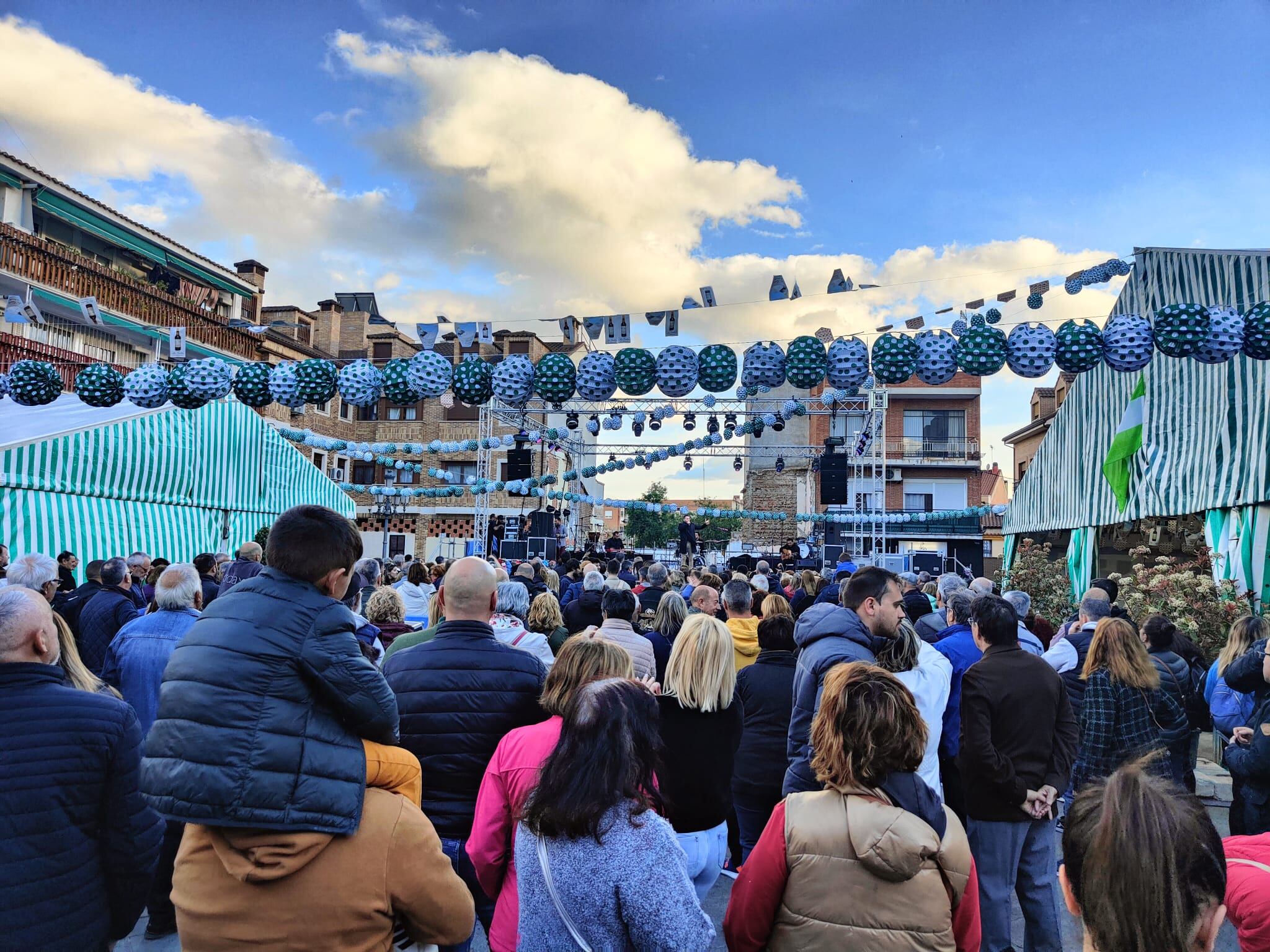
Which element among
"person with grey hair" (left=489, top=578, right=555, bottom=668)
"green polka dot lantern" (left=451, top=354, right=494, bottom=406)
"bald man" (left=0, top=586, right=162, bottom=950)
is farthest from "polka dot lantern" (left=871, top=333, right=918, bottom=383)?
"bald man" (left=0, top=586, right=162, bottom=950)

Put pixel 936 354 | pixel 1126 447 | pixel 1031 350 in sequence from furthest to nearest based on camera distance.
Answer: pixel 1126 447 → pixel 936 354 → pixel 1031 350

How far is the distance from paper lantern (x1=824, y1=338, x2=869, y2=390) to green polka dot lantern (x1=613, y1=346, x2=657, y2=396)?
182cm

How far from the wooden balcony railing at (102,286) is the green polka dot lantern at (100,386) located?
8.86 m

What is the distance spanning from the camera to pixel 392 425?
118 ft

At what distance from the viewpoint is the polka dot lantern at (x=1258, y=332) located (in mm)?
6895

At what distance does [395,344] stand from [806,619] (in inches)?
1386

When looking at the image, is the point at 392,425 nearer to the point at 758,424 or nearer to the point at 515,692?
the point at 758,424

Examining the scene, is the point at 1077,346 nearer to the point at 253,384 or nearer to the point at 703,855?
the point at 703,855

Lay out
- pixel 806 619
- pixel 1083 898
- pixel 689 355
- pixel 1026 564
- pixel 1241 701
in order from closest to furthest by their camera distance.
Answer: pixel 1083 898 < pixel 806 619 < pixel 1241 701 < pixel 689 355 < pixel 1026 564

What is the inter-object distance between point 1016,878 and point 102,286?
77.0 feet

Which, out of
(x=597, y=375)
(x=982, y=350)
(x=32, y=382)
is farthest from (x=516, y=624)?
(x=32, y=382)

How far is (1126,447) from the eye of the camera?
12.4 metres

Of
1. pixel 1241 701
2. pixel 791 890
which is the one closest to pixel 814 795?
pixel 791 890

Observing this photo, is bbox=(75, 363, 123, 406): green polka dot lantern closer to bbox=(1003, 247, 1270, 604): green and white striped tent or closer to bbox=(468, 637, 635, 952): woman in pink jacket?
bbox=(468, 637, 635, 952): woman in pink jacket
